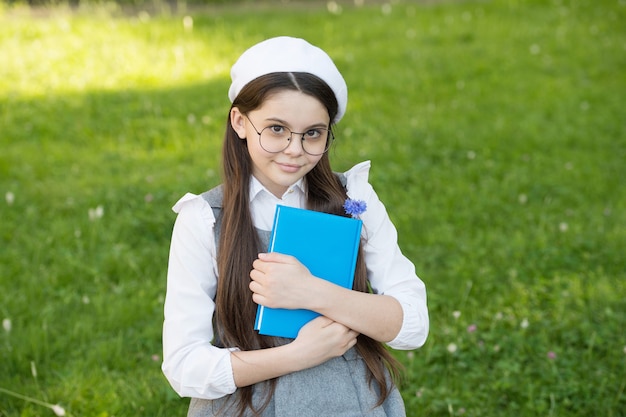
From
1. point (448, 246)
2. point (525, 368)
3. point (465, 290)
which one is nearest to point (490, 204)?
point (448, 246)

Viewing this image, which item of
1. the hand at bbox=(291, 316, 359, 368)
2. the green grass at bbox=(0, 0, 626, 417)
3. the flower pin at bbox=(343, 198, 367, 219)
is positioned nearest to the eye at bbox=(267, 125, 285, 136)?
the flower pin at bbox=(343, 198, 367, 219)

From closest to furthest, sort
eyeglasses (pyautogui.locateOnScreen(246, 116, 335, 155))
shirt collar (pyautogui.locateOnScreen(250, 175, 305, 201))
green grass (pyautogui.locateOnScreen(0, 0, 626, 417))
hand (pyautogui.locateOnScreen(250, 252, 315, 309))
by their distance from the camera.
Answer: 1. hand (pyautogui.locateOnScreen(250, 252, 315, 309))
2. eyeglasses (pyautogui.locateOnScreen(246, 116, 335, 155))
3. shirt collar (pyautogui.locateOnScreen(250, 175, 305, 201))
4. green grass (pyautogui.locateOnScreen(0, 0, 626, 417))

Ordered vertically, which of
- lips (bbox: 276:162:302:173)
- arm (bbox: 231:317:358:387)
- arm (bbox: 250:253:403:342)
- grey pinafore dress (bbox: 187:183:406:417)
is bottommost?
grey pinafore dress (bbox: 187:183:406:417)

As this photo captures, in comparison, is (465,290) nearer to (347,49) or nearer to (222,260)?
(222,260)

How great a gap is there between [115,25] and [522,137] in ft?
13.6

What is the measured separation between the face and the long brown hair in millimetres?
23

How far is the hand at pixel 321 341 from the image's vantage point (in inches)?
77.3

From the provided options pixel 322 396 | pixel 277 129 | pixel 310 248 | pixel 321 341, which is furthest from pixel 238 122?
pixel 322 396

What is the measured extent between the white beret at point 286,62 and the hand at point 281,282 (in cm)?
48

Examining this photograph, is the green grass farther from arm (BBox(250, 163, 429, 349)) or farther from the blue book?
the blue book

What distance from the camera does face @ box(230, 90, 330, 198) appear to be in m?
2.00

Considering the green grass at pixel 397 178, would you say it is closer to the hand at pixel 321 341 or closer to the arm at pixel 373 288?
the arm at pixel 373 288

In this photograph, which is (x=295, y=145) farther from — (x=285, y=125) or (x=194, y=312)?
(x=194, y=312)

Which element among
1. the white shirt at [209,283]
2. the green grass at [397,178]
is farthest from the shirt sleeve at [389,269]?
the green grass at [397,178]
